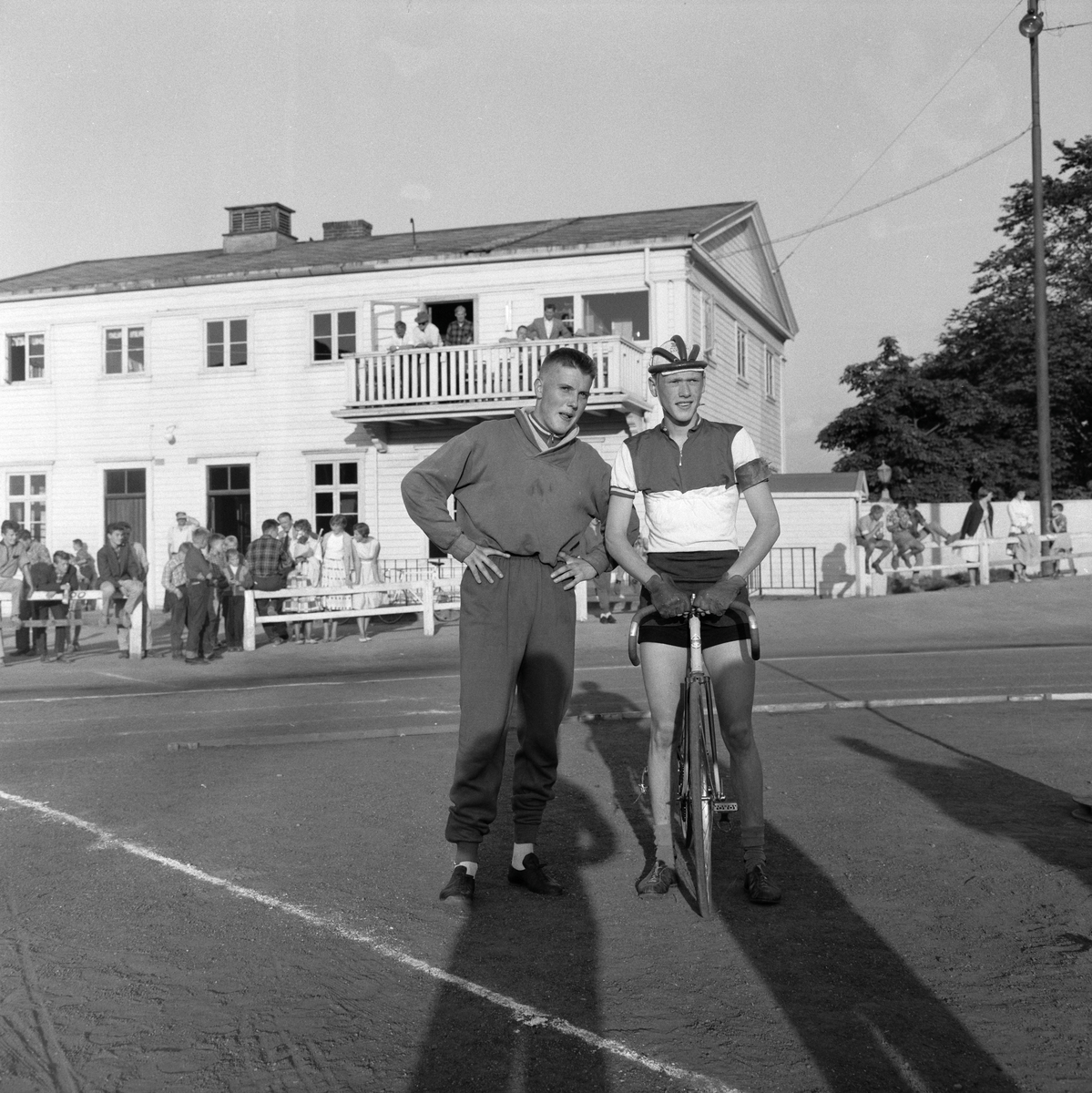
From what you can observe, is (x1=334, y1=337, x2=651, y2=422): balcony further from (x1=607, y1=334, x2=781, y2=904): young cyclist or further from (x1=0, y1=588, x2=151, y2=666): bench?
(x1=607, y1=334, x2=781, y2=904): young cyclist

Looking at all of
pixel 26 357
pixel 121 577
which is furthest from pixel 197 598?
pixel 26 357

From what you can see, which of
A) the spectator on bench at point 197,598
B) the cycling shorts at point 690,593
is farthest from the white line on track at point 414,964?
the spectator on bench at point 197,598

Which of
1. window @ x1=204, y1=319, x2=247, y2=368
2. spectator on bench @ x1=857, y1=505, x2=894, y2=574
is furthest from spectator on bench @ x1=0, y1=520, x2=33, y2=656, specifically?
spectator on bench @ x1=857, y1=505, x2=894, y2=574

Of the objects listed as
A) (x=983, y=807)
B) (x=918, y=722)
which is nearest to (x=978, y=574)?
(x=918, y=722)

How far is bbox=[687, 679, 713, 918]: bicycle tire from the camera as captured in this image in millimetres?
5023

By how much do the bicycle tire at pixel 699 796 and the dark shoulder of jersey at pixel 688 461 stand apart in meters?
0.78

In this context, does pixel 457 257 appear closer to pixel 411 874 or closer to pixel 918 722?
pixel 918 722

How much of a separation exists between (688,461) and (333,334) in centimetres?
2560

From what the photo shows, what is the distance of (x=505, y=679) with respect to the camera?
5.52 metres

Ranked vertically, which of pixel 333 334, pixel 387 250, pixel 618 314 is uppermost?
pixel 387 250

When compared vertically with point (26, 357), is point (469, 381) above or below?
below

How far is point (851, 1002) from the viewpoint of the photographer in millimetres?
4035

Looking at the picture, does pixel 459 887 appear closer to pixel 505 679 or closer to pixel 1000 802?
pixel 505 679

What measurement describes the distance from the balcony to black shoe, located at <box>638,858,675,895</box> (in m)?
21.3
